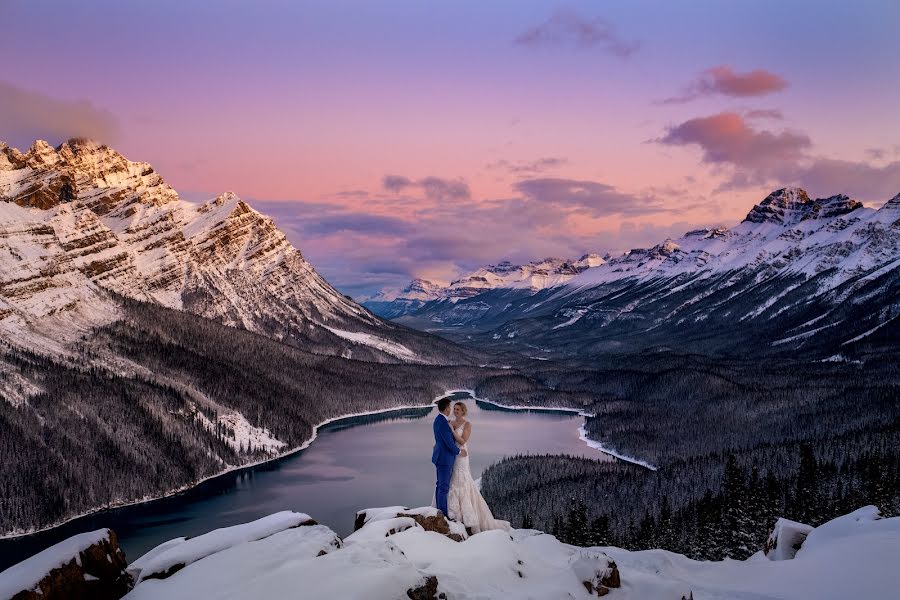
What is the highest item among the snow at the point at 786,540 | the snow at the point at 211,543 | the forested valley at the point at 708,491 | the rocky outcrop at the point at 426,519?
the snow at the point at 211,543

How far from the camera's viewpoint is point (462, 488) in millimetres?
31359

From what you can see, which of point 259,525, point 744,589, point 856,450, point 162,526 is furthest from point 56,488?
point 856,450

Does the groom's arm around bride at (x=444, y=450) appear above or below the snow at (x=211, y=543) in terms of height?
above

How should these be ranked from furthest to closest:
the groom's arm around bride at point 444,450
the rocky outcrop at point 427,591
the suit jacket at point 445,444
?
the suit jacket at point 445,444, the groom's arm around bride at point 444,450, the rocky outcrop at point 427,591

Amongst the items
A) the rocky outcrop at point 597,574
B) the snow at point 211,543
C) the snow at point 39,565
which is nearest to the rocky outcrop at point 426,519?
the snow at point 211,543

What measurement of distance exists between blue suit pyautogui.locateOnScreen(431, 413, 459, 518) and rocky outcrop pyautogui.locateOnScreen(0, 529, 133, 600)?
557 inches

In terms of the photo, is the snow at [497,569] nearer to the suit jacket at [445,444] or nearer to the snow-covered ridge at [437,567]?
the snow-covered ridge at [437,567]

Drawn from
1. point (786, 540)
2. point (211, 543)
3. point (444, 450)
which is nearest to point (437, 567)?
point (444, 450)

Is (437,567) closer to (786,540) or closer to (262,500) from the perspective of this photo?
(786,540)

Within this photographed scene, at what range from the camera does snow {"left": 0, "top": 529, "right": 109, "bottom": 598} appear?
65.5ft

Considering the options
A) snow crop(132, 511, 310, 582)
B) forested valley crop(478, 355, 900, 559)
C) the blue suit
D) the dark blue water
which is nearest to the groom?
the blue suit

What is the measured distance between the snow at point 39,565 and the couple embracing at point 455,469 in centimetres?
1504

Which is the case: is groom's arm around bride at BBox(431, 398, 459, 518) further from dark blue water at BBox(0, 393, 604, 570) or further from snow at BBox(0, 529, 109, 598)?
dark blue water at BBox(0, 393, 604, 570)

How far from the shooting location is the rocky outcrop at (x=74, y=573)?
2023 cm
